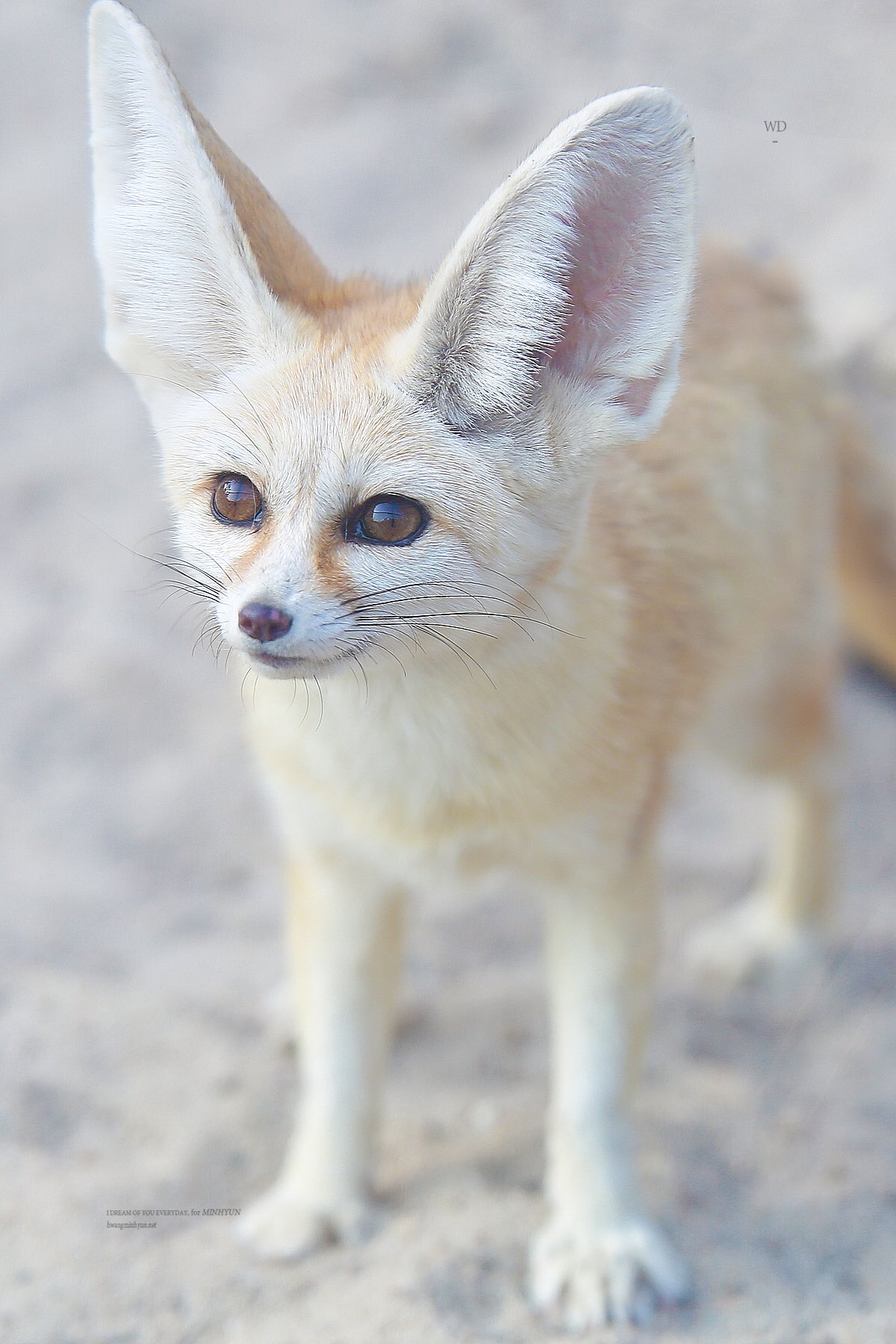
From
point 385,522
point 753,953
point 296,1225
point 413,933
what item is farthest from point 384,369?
point 753,953

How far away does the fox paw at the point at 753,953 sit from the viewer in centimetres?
325

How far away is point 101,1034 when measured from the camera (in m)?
2.92

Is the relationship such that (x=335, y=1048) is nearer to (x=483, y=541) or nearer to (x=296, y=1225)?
(x=296, y=1225)

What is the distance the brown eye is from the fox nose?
22cm

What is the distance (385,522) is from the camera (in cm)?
176

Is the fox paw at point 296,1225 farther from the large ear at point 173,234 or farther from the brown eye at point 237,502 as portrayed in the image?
the large ear at point 173,234

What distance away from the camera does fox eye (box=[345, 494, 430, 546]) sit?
1.75 metres

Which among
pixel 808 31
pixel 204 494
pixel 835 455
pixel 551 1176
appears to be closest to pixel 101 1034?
pixel 551 1176

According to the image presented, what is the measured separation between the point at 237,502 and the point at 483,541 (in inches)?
14.1

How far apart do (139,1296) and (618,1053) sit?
3.14 feet

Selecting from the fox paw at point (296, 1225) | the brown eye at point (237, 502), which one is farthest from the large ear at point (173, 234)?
the fox paw at point (296, 1225)

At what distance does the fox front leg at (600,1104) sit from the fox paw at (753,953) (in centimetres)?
92

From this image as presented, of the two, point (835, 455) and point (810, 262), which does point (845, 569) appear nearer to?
point (835, 455)

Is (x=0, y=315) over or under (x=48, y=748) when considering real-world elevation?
over
